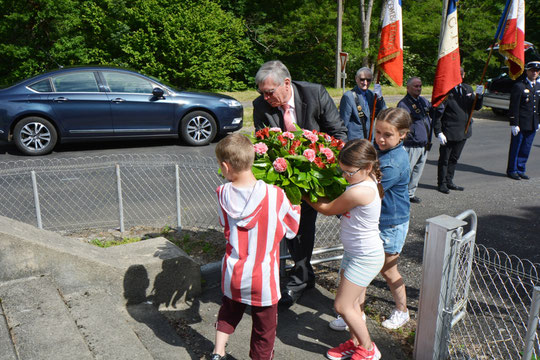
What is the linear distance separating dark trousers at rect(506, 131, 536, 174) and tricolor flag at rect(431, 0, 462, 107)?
11.0ft

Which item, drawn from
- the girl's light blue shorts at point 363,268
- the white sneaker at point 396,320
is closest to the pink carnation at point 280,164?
the girl's light blue shorts at point 363,268

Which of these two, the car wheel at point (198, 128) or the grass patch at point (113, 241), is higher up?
the car wheel at point (198, 128)

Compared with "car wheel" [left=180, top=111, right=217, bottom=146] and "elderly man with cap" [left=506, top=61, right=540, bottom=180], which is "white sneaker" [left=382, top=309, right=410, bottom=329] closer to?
"elderly man with cap" [left=506, top=61, right=540, bottom=180]

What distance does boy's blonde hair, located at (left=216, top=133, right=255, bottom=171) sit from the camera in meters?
2.77

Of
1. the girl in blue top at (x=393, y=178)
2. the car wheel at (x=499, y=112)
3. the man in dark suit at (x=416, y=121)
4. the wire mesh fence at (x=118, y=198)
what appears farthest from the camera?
the car wheel at (x=499, y=112)

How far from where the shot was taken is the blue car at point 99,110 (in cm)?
964

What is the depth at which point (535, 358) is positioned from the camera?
285 cm

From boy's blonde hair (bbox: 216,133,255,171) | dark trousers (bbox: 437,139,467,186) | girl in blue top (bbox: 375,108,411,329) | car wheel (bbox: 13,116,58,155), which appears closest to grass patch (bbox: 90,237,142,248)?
boy's blonde hair (bbox: 216,133,255,171)

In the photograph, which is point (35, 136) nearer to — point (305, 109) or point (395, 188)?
point (305, 109)

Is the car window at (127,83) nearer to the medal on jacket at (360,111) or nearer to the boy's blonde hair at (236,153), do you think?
the medal on jacket at (360,111)

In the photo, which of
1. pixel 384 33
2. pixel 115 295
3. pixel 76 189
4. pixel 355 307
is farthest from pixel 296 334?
pixel 76 189

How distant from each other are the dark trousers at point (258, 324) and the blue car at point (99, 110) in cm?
795

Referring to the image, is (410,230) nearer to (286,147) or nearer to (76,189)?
(286,147)

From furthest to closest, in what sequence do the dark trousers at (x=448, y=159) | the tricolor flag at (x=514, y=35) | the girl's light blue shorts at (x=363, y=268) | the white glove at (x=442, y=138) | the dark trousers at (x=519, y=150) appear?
the dark trousers at (x=519, y=150) < the dark trousers at (x=448, y=159) < the white glove at (x=442, y=138) < the tricolor flag at (x=514, y=35) < the girl's light blue shorts at (x=363, y=268)
